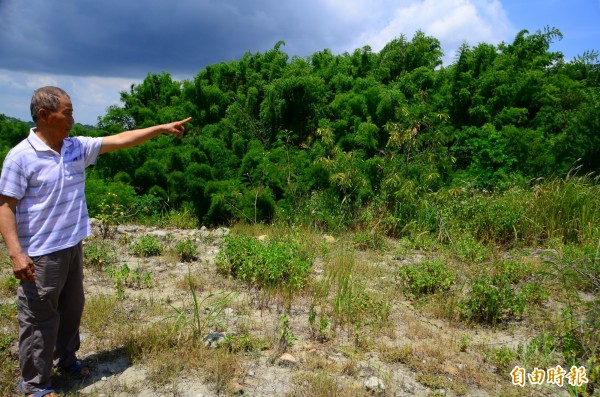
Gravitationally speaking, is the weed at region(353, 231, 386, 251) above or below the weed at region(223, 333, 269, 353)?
above

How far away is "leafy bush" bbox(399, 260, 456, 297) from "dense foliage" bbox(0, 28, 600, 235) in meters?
1.62

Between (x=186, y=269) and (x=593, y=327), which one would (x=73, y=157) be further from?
(x=593, y=327)

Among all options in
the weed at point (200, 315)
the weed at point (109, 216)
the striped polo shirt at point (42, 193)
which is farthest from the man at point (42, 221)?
the weed at point (109, 216)

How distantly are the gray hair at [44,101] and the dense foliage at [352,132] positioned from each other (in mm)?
3608

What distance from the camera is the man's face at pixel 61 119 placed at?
2824mm

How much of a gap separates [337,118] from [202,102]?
2.39 meters

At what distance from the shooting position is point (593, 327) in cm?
336

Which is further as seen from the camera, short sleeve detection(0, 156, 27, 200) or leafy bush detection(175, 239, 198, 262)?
leafy bush detection(175, 239, 198, 262)

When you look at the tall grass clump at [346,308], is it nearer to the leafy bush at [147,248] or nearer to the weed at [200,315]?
the weed at [200,315]

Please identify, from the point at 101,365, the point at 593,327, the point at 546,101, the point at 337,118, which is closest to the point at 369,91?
the point at 337,118

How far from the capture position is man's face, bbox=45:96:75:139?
2824 mm

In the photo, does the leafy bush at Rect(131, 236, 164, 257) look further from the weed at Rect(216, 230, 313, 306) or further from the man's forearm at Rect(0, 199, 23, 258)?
the man's forearm at Rect(0, 199, 23, 258)

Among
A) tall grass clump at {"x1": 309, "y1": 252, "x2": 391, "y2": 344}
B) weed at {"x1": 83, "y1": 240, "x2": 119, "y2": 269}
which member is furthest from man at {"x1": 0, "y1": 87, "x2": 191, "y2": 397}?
weed at {"x1": 83, "y1": 240, "x2": 119, "y2": 269}

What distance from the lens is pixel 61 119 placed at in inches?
112
